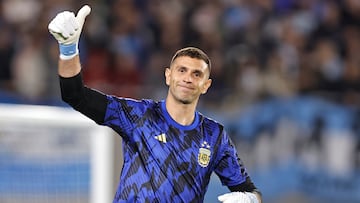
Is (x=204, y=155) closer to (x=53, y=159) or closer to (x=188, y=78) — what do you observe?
(x=188, y=78)

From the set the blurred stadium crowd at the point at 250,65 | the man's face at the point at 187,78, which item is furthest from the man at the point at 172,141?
the blurred stadium crowd at the point at 250,65

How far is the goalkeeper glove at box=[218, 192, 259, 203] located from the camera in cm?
582

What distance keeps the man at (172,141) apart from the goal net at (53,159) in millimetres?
1608

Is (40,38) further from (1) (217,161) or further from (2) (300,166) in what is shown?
(1) (217,161)

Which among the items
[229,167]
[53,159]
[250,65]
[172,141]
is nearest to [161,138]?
[172,141]

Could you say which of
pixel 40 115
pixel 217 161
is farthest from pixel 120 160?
pixel 217 161

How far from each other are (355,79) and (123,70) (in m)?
2.75

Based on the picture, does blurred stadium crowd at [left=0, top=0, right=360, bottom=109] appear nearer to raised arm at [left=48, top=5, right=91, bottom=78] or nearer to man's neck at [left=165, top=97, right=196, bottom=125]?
man's neck at [left=165, top=97, right=196, bottom=125]

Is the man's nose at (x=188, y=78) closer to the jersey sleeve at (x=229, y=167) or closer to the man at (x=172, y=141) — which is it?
the man at (x=172, y=141)

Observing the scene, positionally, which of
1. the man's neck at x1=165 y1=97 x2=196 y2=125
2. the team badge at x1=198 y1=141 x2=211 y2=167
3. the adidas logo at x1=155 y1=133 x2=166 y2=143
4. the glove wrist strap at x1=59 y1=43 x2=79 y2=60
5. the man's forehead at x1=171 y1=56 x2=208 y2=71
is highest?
the glove wrist strap at x1=59 y1=43 x2=79 y2=60

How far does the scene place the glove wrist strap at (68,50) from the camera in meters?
5.41

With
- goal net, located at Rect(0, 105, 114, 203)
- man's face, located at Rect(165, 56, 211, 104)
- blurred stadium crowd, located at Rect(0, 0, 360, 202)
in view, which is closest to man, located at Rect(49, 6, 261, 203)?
man's face, located at Rect(165, 56, 211, 104)

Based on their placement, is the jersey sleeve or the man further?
the jersey sleeve

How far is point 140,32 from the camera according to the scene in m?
12.4
